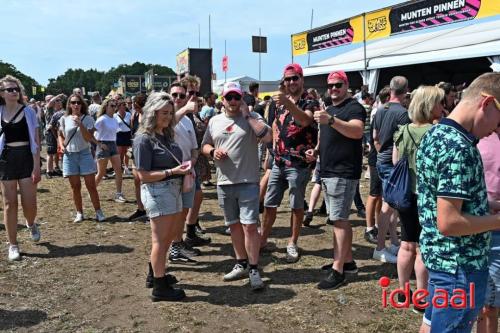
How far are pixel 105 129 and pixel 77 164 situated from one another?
160cm

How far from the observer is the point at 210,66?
53.1ft

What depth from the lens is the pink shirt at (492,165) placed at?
103 inches

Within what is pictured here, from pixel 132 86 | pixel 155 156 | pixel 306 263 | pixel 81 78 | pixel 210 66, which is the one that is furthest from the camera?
pixel 81 78

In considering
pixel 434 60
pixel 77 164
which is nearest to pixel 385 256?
pixel 77 164

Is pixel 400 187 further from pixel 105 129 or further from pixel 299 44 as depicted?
pixel 299 44

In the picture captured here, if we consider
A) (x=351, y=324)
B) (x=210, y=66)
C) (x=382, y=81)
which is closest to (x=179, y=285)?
(x=351, y=324)

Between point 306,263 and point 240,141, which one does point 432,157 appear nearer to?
point 240,141

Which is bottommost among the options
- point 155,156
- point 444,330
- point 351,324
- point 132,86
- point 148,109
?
point 351,324

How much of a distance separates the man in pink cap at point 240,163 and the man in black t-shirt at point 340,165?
620 mm

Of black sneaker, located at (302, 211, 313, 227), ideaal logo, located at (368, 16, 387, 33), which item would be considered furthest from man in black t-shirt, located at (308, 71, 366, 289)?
ideaal logo, located at (368, 16, 387, 33)

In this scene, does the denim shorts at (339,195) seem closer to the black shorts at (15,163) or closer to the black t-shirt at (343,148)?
the black t-shirt at (343,148)

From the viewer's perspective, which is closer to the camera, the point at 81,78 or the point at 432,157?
the point at 432,157

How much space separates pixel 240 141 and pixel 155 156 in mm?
847

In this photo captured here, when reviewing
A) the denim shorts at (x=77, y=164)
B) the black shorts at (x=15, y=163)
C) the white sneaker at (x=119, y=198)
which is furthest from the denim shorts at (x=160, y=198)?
the white sneaker at (x=119, y=198)
